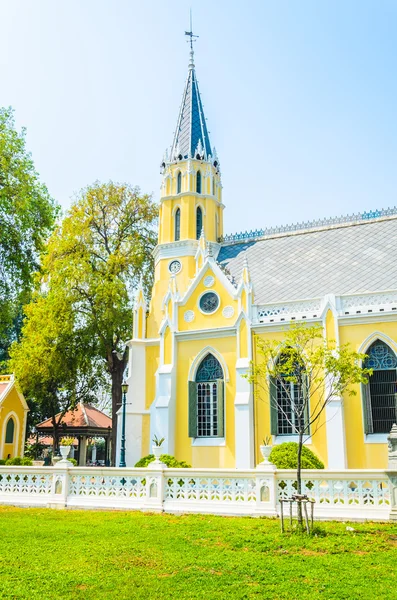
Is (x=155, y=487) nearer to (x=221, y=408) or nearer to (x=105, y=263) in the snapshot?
(x=221, y=408)

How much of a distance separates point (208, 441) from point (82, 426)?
16.8 meters

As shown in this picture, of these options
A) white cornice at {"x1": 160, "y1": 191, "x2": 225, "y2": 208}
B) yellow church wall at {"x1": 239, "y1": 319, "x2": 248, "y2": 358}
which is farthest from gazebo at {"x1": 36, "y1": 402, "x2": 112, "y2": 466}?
yellow church wall at {"x1": 239, "y1": 319, "x2": 248, "y2": 358}

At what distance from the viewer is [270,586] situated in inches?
275

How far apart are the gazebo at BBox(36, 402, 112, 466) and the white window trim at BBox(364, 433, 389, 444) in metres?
21.8

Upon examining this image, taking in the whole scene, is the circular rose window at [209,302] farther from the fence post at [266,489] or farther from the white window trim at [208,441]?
the fence post at [266,489]

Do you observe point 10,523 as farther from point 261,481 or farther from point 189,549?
point 261,481

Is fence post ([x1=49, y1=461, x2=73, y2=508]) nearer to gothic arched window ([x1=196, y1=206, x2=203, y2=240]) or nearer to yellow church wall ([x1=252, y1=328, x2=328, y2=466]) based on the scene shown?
yellow church wall ([x1=252, y1=328, x2=328, y2=466])

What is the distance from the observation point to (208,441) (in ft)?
70.9

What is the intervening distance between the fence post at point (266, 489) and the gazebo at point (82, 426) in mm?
25016

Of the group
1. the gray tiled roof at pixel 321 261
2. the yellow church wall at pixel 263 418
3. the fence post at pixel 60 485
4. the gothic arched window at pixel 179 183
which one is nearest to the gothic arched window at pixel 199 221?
the gothic arched window at pixel 179 183

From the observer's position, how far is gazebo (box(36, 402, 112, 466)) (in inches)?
1417

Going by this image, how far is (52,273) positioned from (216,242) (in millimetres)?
8736

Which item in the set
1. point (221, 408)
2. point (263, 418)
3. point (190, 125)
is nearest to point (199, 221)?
point (190, 125)

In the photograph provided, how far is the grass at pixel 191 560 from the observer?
22.5ft
